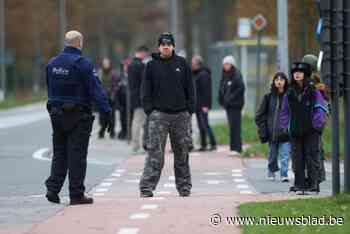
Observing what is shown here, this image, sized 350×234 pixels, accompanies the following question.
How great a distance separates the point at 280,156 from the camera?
730 inches

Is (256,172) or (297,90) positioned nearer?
(297,90)

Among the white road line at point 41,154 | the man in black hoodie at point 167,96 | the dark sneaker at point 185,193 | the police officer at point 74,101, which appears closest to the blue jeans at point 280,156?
the dark sneaker at point 185,193

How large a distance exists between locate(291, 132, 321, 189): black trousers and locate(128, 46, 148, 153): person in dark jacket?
23.9ft

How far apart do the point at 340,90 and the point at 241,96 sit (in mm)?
11039

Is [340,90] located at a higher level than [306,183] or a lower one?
higher

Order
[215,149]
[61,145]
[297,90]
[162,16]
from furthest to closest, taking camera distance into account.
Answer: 1. [162,16]
2. [215,149]
3. [297,90]
4. [61,145]

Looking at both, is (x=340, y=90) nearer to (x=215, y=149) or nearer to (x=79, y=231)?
(x=79, y=231)

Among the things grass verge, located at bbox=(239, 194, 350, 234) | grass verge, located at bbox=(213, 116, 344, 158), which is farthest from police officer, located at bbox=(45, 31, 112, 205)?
grass verge, located at bbox=(213, 116, 344, 158)

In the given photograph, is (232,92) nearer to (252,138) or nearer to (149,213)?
(252,138)

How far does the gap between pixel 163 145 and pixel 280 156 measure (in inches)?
158

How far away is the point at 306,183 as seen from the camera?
15.5 m

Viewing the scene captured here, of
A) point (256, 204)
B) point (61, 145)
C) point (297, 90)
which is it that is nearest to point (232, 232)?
point (256, 204)

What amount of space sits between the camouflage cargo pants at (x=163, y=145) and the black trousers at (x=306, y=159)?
4.41 ft

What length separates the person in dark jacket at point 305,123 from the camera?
15.1m
